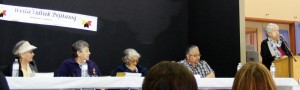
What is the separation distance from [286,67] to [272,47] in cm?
49

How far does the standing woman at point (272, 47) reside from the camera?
4941 mm

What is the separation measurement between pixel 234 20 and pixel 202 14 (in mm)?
725

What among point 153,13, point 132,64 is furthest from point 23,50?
point 153,13

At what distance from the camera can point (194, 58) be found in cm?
478

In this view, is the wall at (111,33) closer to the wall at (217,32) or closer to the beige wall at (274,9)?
the wall at (217,32)

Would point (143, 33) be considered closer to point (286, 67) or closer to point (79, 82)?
point (286, 67)

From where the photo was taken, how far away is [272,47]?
4.96 metres

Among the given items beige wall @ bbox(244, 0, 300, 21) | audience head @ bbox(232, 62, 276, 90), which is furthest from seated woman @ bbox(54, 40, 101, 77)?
beige wall @ bbox(244, 0, 300, 21)

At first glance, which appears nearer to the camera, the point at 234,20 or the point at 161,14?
the point at 234,20

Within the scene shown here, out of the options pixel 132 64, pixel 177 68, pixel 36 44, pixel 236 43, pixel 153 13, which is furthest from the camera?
pixel 153 13

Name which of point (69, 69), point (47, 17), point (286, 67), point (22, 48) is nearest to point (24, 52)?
point (22, 48)

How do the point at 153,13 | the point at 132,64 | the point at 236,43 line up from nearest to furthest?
the point at 132,64 < the point at 236,43 < the point at 153,13

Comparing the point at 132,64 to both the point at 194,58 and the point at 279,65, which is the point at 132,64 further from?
the point at 279,65

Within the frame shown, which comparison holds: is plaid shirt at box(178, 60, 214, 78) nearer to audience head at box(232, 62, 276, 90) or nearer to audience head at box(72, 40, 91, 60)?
audience head at box(72, 40, 91, 60)
